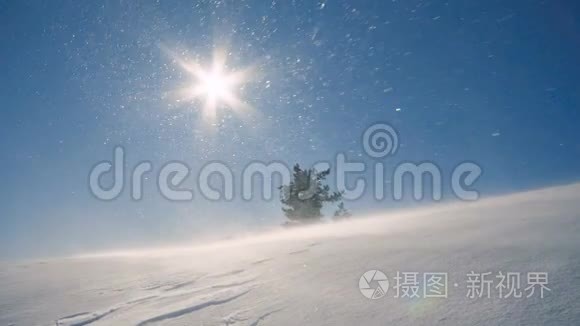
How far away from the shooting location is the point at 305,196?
24484mm

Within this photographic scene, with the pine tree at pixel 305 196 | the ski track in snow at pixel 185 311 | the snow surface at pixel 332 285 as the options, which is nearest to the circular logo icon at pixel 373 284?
the snow surface at pixel 332 285

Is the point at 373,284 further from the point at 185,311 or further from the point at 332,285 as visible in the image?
the point at 185,311

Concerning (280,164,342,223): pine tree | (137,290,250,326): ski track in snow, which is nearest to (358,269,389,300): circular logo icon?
(137,290,250,326): ski track in snow

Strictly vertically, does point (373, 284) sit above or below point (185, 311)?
above

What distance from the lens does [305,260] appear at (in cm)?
496

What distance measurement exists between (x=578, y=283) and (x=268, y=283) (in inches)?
109

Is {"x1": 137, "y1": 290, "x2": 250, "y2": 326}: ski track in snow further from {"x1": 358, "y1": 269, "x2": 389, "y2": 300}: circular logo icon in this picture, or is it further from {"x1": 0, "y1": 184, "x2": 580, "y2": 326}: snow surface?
{"x1": 358, "y1": 269, "x2": 389, "y2": 300}: circular logo icon

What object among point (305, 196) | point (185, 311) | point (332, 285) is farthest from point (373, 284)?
point (305, 196)

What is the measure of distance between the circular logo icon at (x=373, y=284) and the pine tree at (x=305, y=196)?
67.6 ft

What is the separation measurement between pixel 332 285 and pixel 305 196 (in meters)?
21.0

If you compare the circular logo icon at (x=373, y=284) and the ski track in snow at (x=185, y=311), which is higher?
the circular logo icon at (x=373, y=284)

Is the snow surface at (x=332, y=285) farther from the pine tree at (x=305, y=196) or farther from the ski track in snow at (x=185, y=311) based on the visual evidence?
the pine tree at (x=305, y=196)

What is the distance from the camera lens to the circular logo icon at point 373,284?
3.09m

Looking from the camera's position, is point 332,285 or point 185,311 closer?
point 185,311
